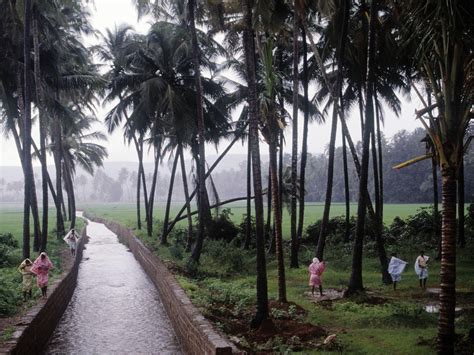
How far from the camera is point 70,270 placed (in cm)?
1653

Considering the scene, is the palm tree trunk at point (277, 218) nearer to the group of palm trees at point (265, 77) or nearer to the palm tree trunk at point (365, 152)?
the group of palm trees at point (265, 77)

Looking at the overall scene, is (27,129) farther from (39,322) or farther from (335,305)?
(335,305)

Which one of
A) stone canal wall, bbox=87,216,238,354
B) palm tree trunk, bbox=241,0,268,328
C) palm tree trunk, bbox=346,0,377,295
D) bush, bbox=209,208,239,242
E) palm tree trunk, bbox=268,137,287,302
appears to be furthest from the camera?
bush, bbox=209,208,239,242

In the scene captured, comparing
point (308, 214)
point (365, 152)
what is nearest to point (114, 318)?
point (365, 152)

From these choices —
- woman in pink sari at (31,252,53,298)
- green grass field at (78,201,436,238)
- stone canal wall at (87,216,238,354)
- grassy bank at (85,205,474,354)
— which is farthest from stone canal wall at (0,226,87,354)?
green grass field at (78,201,436,238)

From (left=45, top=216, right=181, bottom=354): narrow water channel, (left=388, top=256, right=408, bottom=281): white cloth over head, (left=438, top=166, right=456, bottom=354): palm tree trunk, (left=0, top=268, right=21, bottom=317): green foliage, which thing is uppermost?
(left=438, top=166, right=456, bottom=354): palm tree trunk

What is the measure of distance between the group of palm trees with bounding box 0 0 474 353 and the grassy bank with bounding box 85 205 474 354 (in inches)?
34.3

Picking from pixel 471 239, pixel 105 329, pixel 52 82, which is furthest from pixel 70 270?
pixel 471 239

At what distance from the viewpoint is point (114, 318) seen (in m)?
12.9

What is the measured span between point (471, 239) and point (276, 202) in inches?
635

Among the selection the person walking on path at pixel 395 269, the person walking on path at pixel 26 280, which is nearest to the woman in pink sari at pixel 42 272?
the person walking on path at pixel 26 280

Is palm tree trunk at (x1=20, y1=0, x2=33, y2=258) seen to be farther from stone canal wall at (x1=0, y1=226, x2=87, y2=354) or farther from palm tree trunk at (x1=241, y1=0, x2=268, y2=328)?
palm tree trunk at (x1=241, y1=0, x2=268, y2=328)

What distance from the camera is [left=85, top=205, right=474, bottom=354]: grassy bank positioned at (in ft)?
29.4

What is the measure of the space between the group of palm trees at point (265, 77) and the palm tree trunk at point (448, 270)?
0.01 meters
